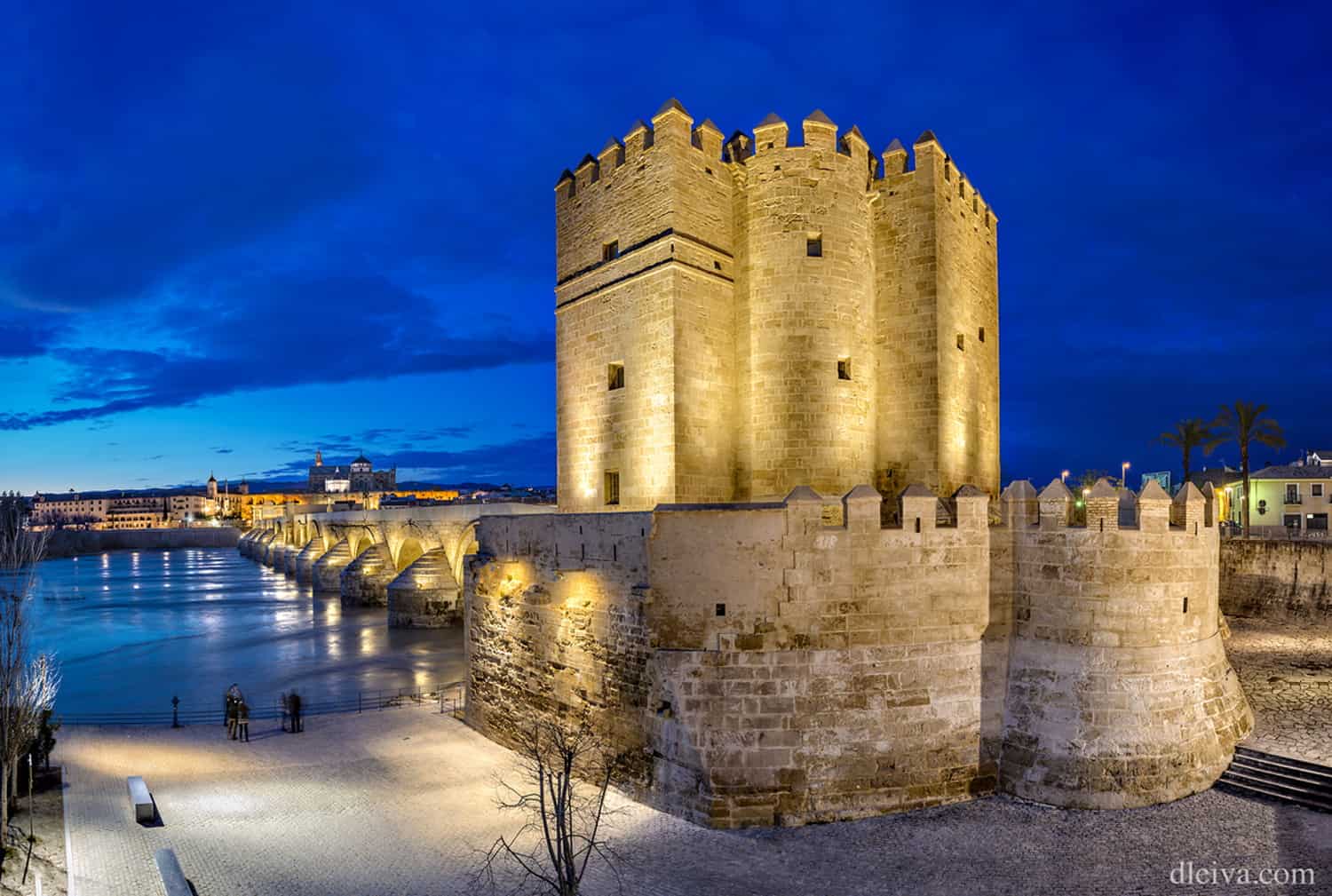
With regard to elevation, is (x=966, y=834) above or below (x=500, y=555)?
below

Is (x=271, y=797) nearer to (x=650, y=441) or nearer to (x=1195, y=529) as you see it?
(x=650, y=441)

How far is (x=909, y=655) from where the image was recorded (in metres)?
11.8

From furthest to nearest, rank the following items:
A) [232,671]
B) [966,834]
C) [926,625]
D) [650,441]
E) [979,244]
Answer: [232,671]
[979,244]
[650,441]
[926,625]
[966,834]

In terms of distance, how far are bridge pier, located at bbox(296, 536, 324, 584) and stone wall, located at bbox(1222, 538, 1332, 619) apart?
169ft

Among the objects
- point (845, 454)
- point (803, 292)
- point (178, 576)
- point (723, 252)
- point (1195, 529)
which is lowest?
point (178, 576)

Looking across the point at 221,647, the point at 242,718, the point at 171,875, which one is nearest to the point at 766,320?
the point at 171,875

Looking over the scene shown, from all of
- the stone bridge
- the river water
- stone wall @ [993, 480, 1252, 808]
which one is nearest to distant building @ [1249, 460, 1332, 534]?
stone wall @ [993, 480, 1252, 808]

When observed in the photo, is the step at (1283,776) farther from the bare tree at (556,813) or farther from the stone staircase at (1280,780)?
the bare tree at (556,813)

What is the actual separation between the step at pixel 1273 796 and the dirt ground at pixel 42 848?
54.5 ft

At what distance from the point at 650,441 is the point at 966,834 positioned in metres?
9.34

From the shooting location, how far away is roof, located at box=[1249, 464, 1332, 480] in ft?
132

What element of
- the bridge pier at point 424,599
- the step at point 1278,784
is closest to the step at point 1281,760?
the step at point 1278,784

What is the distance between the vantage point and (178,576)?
229 feet

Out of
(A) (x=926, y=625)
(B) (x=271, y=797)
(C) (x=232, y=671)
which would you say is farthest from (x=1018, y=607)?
(C) (x=232, y=671)
